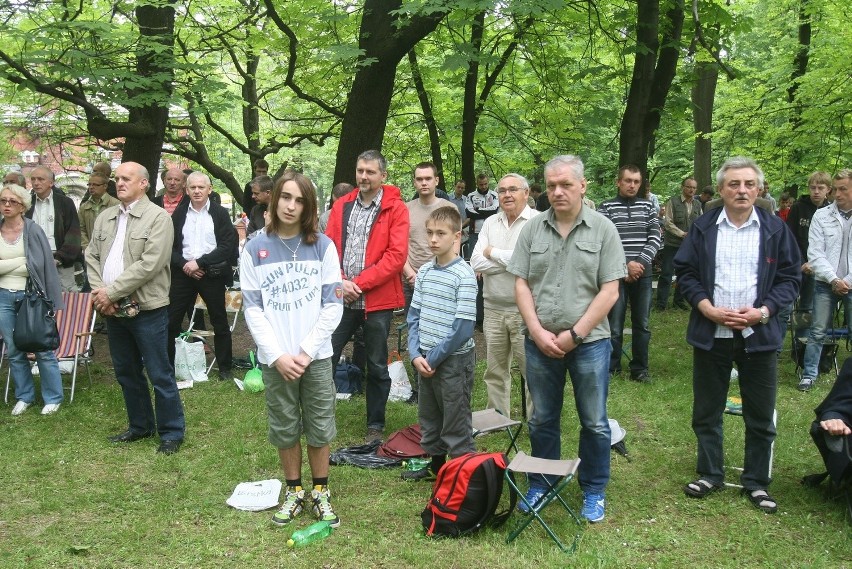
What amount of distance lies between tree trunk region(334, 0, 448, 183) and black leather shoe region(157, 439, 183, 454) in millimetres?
3685

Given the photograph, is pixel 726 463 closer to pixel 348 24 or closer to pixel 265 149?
pixel 348 24

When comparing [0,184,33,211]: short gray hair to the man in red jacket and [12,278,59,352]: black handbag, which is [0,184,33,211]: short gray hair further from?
the man in red jacket

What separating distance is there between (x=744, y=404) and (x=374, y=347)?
2572mm

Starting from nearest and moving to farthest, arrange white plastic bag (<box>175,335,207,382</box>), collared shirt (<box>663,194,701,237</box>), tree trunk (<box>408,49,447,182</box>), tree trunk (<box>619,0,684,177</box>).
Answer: white plastic bag (<box>175,335,207,382</box>), tree trunk (<box>619,0,684,177</box>), collared shirt (<box>663,194,701,237</box>), tree trunk (<box>408,49,447,182</box>)

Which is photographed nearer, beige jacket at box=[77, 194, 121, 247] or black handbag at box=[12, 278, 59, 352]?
black handbag at box=[12, 278, 59, 352]

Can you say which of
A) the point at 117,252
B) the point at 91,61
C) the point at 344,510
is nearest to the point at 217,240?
the point at 117,252

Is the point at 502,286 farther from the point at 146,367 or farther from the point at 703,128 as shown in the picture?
the point at 703,128

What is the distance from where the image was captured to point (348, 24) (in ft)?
35.4

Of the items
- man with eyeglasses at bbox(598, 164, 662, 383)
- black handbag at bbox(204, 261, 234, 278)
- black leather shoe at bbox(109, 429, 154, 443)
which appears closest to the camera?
black leather shoe at bbox(109, 429, 154, 443)

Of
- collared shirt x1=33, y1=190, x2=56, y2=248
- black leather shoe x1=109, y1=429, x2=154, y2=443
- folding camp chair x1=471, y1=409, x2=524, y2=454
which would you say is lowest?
black leather shoe x1=109, y1=429, x2=154, y2=443

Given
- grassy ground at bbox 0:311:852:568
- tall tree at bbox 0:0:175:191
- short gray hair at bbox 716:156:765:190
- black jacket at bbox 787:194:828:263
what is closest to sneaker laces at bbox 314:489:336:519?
grassy ground at bbox 0:311:852:568

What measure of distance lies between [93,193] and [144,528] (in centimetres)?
546

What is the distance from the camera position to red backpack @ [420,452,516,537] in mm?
4148

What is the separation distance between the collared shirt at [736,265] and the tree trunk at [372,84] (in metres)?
4.64
